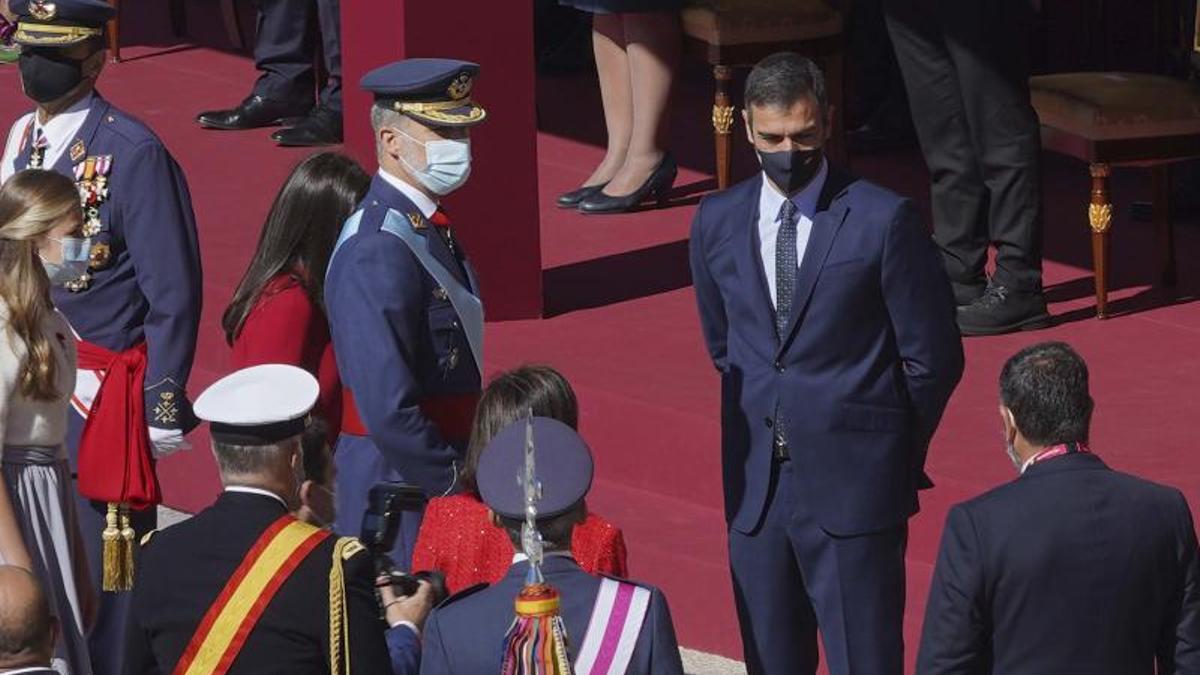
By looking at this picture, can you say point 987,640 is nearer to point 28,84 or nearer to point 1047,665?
point 1047,665

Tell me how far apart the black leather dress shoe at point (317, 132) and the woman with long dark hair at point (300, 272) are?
439 cm

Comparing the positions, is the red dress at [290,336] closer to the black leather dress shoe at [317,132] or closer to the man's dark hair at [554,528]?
the man's dark hair at [554,528]

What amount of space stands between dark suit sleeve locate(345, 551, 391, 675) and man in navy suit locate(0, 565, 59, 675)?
0.52m

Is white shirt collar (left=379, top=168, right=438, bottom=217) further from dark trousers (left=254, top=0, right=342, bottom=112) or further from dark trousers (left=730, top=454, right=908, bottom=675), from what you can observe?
dark trousers (left=254, top=0, right=342, bottom=112)

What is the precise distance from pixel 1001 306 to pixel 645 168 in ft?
5.61

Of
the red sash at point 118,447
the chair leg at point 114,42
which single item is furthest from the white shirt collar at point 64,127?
A: the chair leg at point 114,42

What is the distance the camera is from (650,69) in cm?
976

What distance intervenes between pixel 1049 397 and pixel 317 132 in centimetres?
597

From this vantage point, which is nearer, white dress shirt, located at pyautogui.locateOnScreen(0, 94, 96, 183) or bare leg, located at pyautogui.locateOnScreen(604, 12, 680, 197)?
white dress shirt, located at pyautogui.locateOnScreen(0, 94, 96, 183)

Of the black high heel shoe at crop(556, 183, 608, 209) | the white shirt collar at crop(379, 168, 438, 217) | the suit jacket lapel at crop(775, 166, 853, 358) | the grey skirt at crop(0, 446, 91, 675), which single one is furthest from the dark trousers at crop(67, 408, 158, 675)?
the black high heel shoe at crop(556, 183, 608, 209)

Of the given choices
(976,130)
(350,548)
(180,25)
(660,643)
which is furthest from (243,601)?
(180,25)

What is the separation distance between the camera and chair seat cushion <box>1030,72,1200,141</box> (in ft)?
28.9

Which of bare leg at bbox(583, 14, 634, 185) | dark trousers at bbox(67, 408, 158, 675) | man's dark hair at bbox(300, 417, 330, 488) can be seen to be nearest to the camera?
man's dark hair at bbox(300, 417, 330, 488)

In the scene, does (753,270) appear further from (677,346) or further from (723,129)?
(723,129)
